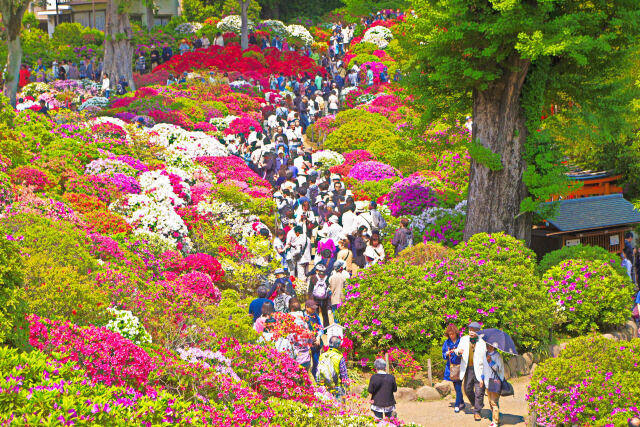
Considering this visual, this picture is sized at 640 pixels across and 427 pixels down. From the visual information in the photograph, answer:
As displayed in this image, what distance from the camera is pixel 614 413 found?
1013 centimetres

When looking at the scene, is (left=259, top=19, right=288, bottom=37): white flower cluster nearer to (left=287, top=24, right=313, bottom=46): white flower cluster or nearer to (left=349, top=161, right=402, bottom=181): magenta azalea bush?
(left=287, top=24, right=313, bottom=46): white flower cluster

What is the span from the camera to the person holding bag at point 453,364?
1192 centimetres

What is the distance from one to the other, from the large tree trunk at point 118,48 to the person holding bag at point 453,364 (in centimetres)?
2677

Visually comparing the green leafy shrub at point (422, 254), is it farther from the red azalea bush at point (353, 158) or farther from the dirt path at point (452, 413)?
the red azalea bush at point (353, 158)

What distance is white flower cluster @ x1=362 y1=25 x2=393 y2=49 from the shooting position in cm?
5028

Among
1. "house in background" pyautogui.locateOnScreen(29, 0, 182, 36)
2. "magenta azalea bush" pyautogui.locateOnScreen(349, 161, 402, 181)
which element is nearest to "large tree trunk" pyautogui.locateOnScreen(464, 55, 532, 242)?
"magenta azalea bush" pyautogui.locateOnScreen(349, 161, 402, 181)

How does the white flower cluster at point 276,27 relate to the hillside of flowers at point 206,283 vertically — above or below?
above

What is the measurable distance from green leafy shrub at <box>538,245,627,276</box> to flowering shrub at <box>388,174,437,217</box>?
4.34 metres

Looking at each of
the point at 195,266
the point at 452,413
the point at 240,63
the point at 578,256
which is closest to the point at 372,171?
the point at 578,256

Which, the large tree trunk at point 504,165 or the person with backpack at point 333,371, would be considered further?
the large tree trunk at point 504,165

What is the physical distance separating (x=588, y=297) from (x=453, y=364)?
15.0 feet

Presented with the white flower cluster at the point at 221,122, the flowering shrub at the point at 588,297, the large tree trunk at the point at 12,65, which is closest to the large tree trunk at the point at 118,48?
the white flower cluster at the point at 221,122

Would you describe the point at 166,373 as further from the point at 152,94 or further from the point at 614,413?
the point at 152,94

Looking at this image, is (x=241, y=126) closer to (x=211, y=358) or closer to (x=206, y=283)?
(x=206, y=283)
